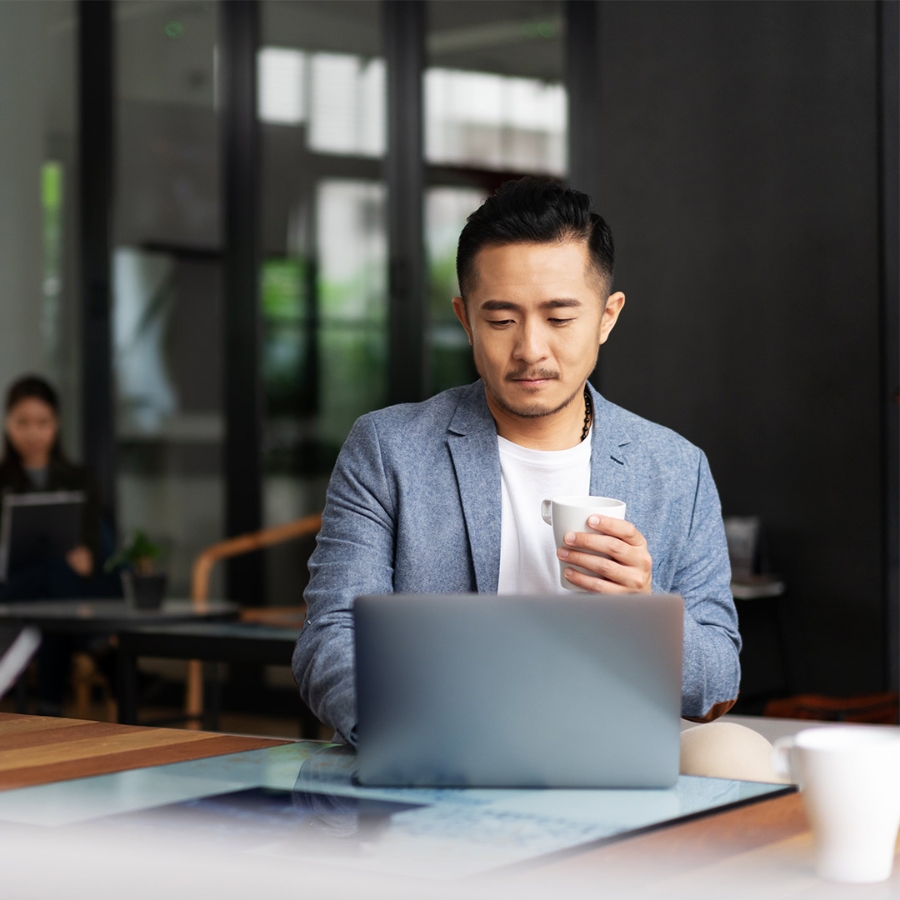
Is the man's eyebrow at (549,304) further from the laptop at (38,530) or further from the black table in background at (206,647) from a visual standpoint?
the laptop at (38,530)

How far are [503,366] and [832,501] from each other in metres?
2.73

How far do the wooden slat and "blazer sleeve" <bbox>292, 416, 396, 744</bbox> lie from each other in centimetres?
16

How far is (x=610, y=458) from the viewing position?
205 cm

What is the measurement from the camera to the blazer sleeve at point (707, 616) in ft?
5.77

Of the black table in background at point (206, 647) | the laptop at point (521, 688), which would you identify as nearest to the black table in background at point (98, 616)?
the black table in background at point (206, 647)

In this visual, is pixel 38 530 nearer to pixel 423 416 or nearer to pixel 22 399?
pixel 22 399

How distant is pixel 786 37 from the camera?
177 inches

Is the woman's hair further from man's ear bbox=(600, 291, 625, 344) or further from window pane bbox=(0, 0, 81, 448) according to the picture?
man's ear bbox=(600, 291, 625, 344)

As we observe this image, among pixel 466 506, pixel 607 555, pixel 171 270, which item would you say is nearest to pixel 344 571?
pixel 466 506

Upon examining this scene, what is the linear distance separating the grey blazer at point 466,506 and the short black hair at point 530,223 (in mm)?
237

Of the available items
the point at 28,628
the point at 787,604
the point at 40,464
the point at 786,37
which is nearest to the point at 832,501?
the point at 787,604

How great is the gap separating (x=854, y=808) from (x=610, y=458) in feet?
3.64

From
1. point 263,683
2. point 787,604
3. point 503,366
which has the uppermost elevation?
point 503,366

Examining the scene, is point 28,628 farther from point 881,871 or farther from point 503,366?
point 881,871
